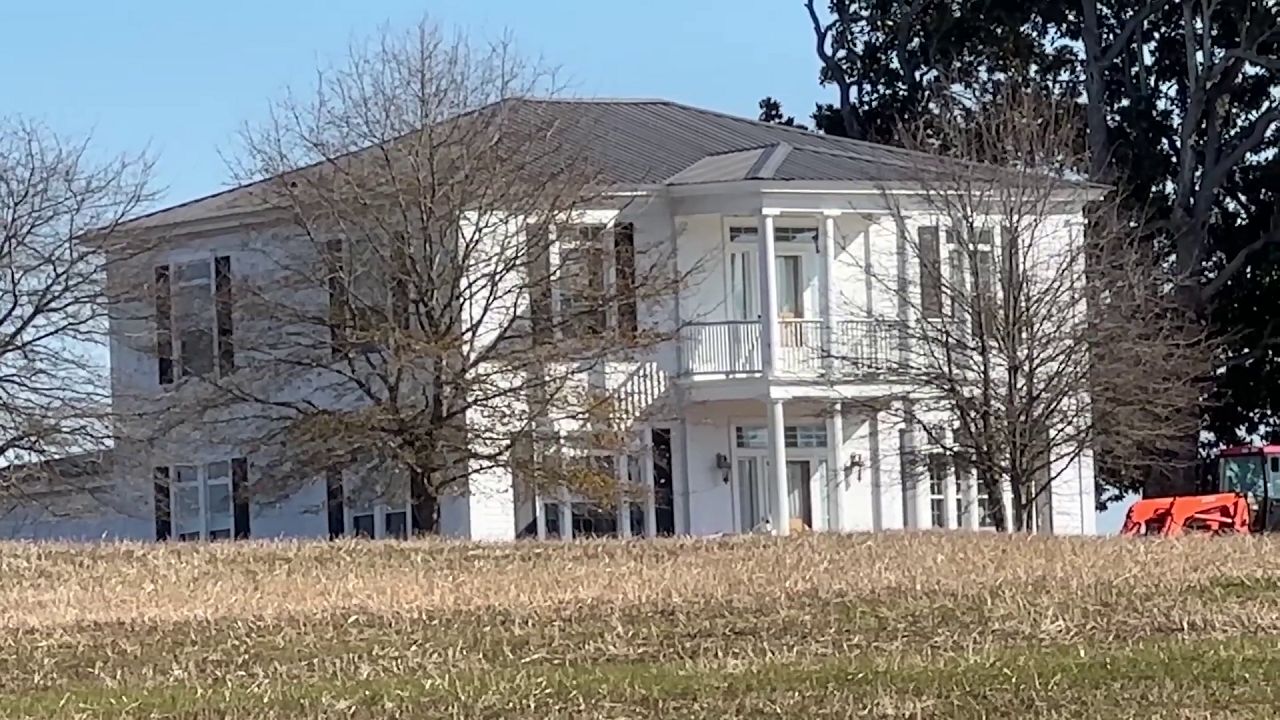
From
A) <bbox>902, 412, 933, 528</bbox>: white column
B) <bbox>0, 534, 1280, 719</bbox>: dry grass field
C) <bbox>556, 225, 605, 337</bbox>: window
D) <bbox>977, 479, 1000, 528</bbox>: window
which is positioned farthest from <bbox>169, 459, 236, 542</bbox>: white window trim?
<bbox>0, 534, 1280, 719</bbox>: dry grass field

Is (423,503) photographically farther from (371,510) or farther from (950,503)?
(950,503)

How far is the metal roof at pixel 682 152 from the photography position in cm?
3616

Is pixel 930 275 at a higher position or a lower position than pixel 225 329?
higher

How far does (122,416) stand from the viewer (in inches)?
1382

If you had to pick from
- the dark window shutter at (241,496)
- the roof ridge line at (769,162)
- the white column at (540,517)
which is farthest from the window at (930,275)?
the dark window shutter at (241,496)

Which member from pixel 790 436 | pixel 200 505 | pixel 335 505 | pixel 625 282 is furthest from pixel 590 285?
pixel 200 505

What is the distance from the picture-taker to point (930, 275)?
35906 mm

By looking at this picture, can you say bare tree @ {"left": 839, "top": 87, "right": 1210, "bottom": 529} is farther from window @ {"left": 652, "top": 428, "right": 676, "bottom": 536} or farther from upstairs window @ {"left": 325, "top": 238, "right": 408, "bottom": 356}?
upstairs window @ {"left": 325, "top": 238, "right": 408, "bottom": 356}

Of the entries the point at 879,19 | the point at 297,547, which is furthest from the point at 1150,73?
the point at 297,547

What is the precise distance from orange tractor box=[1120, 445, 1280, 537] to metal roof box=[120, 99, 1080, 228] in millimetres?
6537

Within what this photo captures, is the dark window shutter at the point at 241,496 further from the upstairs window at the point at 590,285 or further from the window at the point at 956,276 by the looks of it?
the window at the point at 956,276

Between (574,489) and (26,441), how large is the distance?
8664mm

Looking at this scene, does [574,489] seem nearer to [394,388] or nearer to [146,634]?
[394,388]

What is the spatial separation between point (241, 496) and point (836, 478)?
32.1 ft
